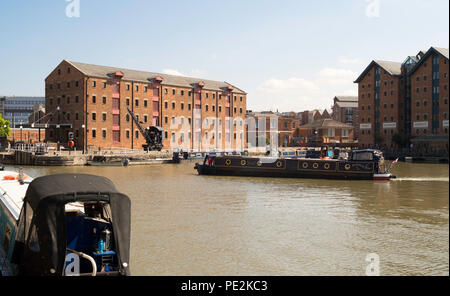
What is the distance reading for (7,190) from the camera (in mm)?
12422

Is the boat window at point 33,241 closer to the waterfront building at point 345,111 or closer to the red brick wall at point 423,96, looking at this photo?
the red brick wall at point 423,96

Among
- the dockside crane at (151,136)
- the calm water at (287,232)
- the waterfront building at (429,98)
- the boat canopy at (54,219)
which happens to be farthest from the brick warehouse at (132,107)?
the boat canopy at (54,219)

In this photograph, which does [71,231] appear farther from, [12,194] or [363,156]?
[363,156]

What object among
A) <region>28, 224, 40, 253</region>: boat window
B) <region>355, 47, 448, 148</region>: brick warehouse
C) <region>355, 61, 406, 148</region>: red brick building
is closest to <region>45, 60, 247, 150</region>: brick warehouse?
<region>355, 61, 406, 148</region>: red brick building

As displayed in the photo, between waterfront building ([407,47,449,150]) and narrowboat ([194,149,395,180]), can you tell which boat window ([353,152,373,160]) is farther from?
waterfront building ([407,47,449,150])

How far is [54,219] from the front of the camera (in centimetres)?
709

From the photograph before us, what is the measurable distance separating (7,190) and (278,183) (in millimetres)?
23334

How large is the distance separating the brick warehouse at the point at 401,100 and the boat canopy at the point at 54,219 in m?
65.4

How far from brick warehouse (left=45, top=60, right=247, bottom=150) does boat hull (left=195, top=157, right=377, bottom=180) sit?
2859 cm

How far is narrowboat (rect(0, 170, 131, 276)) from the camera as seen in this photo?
7.07 meters

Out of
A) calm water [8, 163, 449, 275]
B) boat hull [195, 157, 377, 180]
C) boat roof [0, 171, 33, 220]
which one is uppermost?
boat roof [0, 171, 33, 220]
